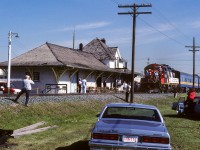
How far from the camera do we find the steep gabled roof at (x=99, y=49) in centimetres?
5522

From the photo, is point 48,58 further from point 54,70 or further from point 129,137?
point 129,137

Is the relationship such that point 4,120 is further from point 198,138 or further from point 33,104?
point 198,138

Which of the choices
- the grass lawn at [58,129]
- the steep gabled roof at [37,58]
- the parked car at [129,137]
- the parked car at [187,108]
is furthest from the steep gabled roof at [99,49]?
the parked car at [129,137]

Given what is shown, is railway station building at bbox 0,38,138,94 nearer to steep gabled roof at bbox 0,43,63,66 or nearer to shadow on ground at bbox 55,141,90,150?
steep gabled roof at bbox 0,43,63,66

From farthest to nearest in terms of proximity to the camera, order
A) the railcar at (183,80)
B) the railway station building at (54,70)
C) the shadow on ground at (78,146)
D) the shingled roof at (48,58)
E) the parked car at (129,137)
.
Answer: the railcar at (183,80)
the shingled roof at (48,58)
the railway station building at (54,70)
the shadow on ground at (78,146)
the parked car at (129,137)

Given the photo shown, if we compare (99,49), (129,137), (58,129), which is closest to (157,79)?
(99,49)

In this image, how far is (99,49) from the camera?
57750mm

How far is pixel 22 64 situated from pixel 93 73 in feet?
37.2

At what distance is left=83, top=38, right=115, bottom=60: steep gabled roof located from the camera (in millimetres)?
55219

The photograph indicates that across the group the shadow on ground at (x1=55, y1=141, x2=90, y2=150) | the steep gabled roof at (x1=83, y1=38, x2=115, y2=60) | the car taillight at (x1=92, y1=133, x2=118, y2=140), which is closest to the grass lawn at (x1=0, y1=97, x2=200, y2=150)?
the shadow on ground at (x1=55, y1=141, x2=90, y2=150)

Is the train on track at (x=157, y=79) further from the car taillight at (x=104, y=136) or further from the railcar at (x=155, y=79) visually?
the car taillight at (x=104, y=136)

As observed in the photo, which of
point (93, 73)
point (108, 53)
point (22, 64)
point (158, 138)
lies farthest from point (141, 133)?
point (108, 53)

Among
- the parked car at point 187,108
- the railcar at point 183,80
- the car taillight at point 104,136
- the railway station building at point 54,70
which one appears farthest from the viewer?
the railcar at point 183,80

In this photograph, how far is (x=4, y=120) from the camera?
1412 centimetres
